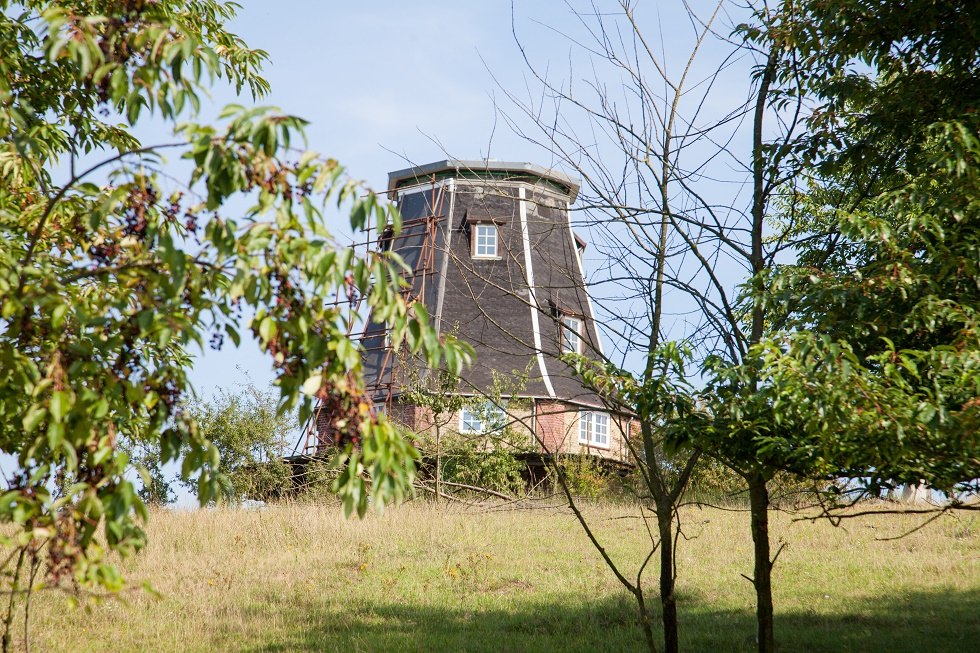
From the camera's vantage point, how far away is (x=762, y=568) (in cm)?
721

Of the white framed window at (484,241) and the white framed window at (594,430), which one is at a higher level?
the white framed window at (484,241)

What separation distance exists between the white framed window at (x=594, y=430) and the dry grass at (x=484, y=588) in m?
9.15

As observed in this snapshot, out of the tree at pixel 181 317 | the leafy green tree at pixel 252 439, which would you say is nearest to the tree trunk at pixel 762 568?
the tree at pixel 181 317

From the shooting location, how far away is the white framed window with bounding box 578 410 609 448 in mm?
25766

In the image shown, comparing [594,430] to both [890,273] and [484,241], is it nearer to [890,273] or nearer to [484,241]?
[484,241]

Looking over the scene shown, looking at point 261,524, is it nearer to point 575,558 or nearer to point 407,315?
point 575,558

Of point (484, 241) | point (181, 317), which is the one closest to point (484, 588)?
point (181, 317)

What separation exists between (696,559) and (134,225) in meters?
11.7

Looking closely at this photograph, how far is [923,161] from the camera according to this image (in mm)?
6547

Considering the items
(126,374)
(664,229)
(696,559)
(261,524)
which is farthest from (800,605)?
(126,374)

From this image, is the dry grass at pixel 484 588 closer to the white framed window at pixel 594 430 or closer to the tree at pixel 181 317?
the tree at pixel 181 317

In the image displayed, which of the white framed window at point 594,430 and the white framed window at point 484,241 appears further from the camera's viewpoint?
the white framed window at point 484,241

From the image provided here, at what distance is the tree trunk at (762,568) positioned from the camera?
7039mm

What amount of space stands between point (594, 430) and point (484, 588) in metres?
15.0
